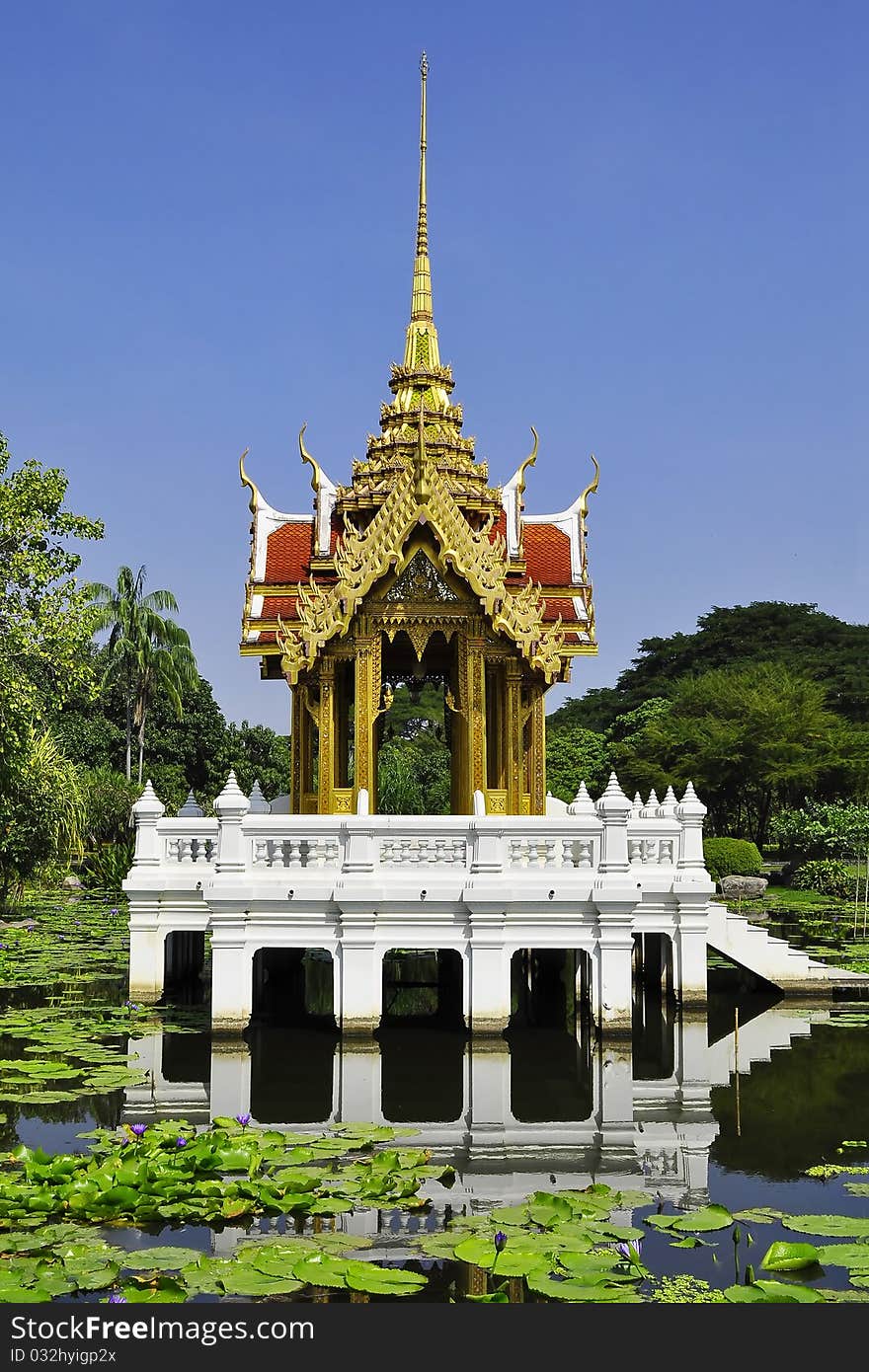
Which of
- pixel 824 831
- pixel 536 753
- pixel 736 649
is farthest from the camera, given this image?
pixel 736 649

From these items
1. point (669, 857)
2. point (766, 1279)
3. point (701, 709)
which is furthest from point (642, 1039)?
point (701, 709)

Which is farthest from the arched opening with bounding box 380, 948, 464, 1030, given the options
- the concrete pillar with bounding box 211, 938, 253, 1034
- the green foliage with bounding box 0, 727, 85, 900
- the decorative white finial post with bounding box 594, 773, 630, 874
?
the green foliage with bounding box 0, 727, 85, 900

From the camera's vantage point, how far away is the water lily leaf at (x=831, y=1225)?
7328 mm

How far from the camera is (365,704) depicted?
15453mm

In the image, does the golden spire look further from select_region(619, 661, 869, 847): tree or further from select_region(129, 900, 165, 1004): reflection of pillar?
select_region(619, 661, 869, 847): tree

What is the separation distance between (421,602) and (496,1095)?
6.30 metres

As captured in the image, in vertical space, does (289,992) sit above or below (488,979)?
below

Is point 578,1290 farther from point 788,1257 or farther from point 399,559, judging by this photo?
point 399,559

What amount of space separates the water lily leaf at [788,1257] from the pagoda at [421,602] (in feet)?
28.1

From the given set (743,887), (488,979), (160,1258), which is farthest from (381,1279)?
(743,887)

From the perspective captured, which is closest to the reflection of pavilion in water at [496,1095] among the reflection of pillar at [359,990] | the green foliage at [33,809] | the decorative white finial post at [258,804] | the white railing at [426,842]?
the reflection of pillar at [359,990]

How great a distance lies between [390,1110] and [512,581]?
8.45 m

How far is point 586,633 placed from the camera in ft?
56.1

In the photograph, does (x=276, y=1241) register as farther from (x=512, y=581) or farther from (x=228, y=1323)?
(x=512, y=581)
